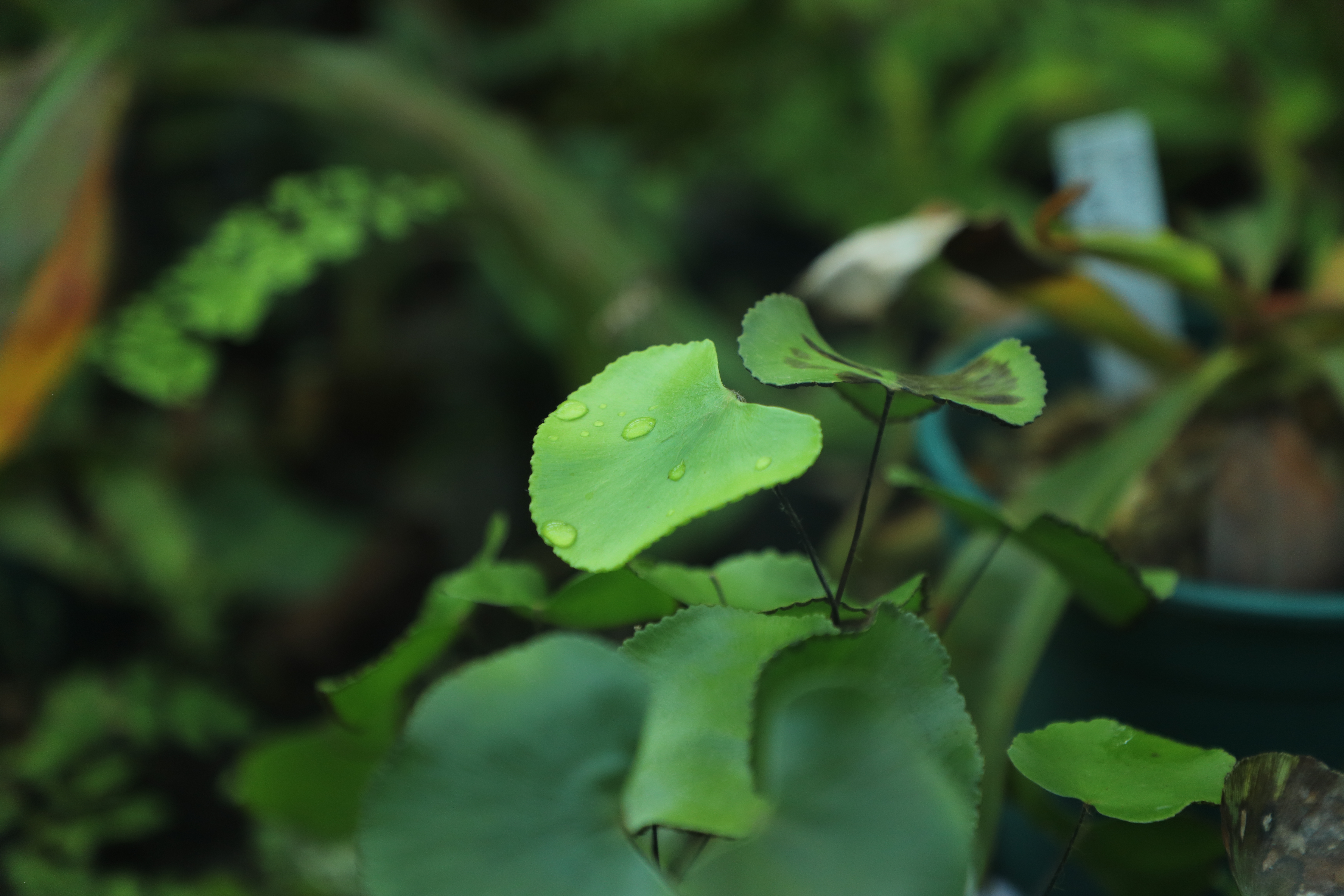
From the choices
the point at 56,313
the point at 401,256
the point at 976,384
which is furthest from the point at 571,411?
the point at 401,256

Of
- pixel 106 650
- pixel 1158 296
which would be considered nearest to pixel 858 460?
pixel 1158 296

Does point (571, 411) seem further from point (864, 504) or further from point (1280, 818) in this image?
point (1280, 818)

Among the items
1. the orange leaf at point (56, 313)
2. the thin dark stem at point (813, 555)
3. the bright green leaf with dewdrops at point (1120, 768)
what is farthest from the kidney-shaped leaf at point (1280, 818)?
the orange leaf at point (56, 313)

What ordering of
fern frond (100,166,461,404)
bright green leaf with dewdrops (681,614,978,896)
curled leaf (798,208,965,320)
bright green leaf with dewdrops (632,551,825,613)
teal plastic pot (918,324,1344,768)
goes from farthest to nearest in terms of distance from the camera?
1. fern frond (100,166,461,404)
2. curled leaf (798,208,965,320)
3. teal plastic pot (918,324,1344,768)
4. bright green leaf with dewdrops (632,551,825,613)
5. bright green leaf with dewdrops (681,614,978,896)

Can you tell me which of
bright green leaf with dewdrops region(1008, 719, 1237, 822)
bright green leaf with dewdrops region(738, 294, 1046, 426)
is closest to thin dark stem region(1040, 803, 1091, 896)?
bright green leaf with dewdrops region(1008, 719, 1237, 822)

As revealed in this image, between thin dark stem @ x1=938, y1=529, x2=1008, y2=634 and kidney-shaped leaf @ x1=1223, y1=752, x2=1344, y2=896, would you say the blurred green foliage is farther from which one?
kidney-shaped leaf @ x1=1223, y1=752, x2=1344, y2=896

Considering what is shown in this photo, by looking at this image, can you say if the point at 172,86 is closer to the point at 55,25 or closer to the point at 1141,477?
the point at 55,25

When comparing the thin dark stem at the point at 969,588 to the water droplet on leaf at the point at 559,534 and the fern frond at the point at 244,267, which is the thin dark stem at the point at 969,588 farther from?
the fern frond at the point at 244,267
